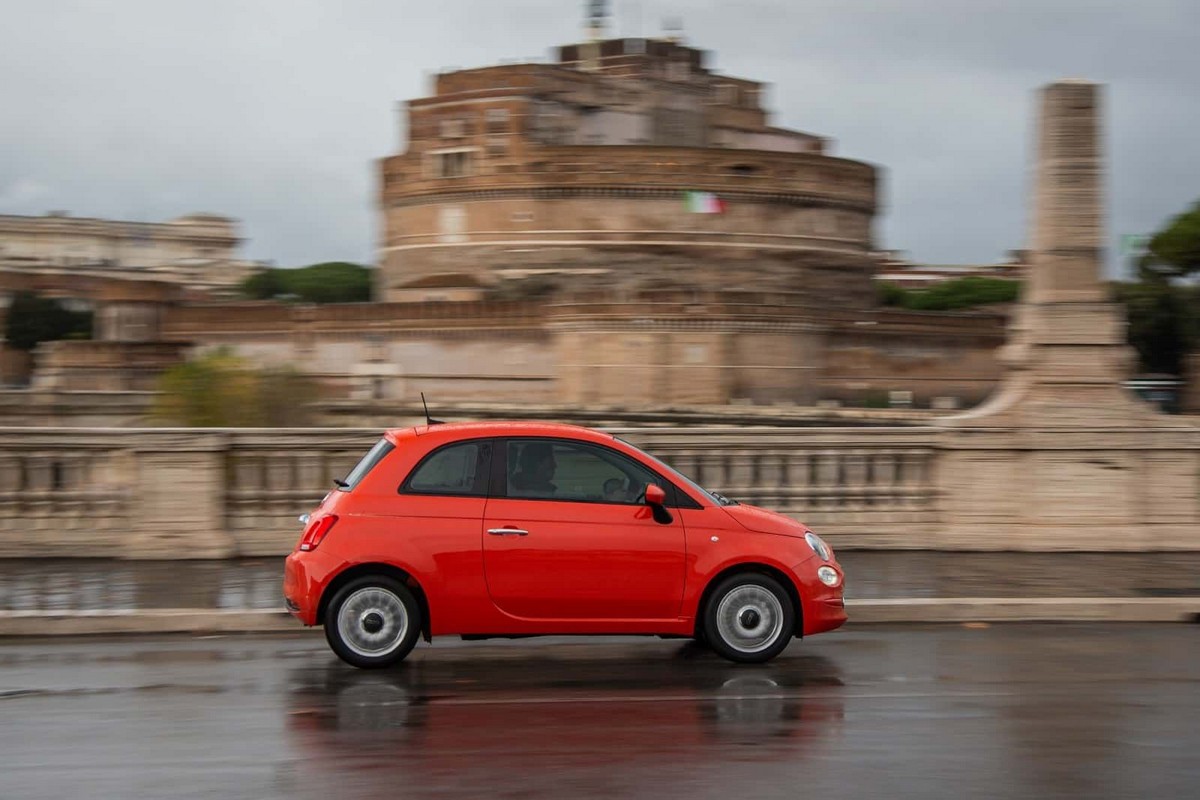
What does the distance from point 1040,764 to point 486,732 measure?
2.49 meters

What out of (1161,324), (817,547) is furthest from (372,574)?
(1161,324)

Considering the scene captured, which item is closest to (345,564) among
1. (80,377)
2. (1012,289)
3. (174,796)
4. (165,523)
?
(174,796)

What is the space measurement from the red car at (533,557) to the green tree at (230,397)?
32273 mm

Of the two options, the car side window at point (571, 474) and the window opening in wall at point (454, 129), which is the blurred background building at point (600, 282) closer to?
the window opening in wall at point (454, 129)

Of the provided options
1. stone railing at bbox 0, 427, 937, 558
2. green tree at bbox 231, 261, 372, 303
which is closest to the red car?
stone railing at bbox 0, 427, 937, 558

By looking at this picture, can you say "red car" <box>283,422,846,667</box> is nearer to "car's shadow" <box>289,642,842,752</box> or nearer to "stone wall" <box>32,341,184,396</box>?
"car's shadow" <box>289,642,842,752</box>

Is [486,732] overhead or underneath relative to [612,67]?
underneath

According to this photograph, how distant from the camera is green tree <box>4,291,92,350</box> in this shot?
4414 inches

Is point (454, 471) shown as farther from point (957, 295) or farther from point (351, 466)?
point (957, 295)

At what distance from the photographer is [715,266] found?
8769 centimetres

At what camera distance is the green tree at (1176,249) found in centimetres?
8031

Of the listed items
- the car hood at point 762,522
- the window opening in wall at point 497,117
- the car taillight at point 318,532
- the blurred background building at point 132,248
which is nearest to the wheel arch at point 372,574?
the car taillight at point 318,532

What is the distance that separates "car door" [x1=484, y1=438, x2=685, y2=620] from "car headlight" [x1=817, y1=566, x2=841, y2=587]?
825 millimetres

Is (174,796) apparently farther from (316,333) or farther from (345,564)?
(316,333)
